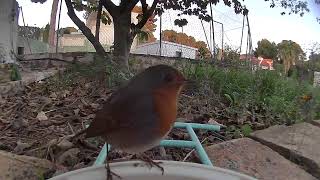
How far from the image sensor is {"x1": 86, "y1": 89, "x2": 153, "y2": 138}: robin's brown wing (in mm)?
833

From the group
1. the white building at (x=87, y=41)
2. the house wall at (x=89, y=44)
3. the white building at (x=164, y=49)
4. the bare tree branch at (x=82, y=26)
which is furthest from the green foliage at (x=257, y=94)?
the white building at (x=164, y=49)

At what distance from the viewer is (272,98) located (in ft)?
9.06

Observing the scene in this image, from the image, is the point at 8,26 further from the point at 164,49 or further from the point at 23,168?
the point at 23,168

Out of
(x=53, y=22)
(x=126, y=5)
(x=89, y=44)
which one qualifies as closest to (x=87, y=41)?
(x=89, y=44)

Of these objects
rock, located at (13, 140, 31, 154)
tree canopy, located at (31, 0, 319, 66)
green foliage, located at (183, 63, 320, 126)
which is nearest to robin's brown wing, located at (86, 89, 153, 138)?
rock, located at (13, 140, 31, 154)

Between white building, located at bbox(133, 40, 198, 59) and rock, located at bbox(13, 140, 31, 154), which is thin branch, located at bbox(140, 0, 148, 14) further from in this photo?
rock, located at bbox(13, 140, 31, 154)

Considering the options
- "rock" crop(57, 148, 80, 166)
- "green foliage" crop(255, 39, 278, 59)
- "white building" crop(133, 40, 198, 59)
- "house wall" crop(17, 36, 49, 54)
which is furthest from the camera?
"house wall" crop(17, 36, 49, 54)

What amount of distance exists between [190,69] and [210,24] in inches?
220

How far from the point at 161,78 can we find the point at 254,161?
43.2 inches

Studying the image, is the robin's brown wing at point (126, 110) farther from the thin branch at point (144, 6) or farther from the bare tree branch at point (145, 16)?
the thin branch at point (144, 6)

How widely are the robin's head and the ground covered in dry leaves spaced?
0.62m

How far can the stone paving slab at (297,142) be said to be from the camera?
194 centimetres

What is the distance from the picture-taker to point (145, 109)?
840mm

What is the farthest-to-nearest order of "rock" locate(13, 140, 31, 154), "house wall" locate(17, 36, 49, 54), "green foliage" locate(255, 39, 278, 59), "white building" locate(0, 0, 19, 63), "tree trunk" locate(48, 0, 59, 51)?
"house wall" locate(17, 36, 49, 54) < "green foliage" locate(255, 39, 278, 59) < "tree trunk" locate(48, 0, 59, 51) < "white building" locate(0, 0, 19, 63) < "rock" locate(13, 140, 31, 154)
